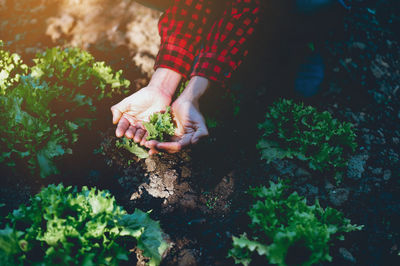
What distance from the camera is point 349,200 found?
9.43 feet

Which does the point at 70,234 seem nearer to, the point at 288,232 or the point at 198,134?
the point at 198,134

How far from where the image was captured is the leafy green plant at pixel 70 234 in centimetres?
187

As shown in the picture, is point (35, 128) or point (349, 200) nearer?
point (35, 128)

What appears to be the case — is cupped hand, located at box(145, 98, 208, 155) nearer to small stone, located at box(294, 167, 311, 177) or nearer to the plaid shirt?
the plaid shirt

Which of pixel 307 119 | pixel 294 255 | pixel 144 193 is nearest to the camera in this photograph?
pixel 294 255

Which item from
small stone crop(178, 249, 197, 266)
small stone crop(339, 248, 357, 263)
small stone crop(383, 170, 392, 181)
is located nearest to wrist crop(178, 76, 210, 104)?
small stone crop(178, 249, 197, 266)

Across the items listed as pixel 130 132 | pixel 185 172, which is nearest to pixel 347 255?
pixel 185 172

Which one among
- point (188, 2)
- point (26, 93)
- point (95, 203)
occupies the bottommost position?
point (95, 203)

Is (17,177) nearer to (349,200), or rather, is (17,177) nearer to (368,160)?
(349,200)

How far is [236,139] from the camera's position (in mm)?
3297

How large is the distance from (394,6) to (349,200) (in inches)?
166

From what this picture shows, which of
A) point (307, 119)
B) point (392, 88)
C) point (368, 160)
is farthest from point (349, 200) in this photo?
point (392, 88)

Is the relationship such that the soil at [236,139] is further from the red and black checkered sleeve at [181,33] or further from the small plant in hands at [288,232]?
the red and black checkered sleeve at [181,33]

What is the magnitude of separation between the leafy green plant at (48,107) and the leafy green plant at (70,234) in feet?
2.43
